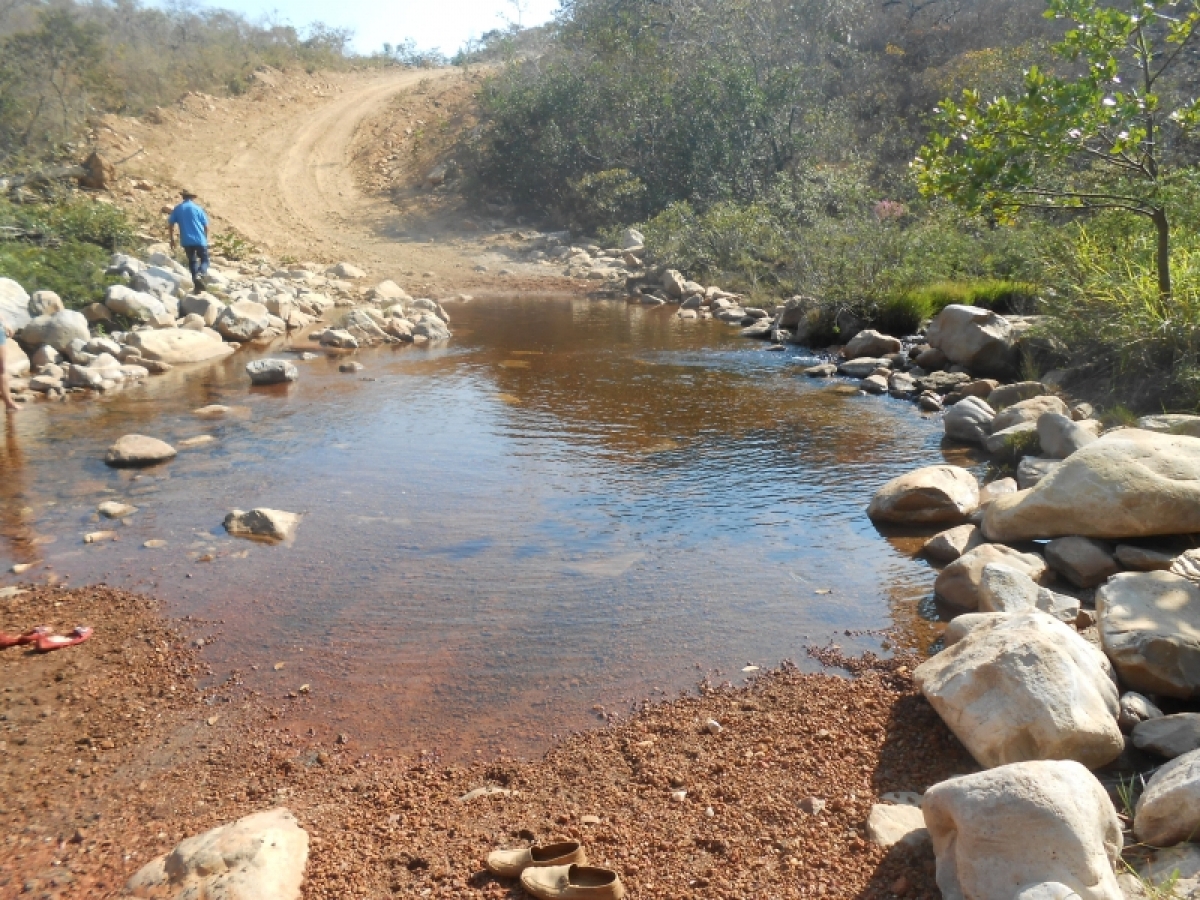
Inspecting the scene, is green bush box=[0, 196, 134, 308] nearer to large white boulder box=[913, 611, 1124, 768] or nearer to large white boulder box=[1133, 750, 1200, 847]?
large white boulder box=[913, 611, 1124, 768]

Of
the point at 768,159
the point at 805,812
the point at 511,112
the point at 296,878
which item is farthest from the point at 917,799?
the point at 511,112

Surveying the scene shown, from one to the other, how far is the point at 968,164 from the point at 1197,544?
3.88 metres

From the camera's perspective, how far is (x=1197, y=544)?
5.62 metres

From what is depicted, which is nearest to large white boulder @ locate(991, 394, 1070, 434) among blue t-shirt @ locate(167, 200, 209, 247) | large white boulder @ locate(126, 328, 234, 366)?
large white boulder @ locate(126, 328, 234, 366)

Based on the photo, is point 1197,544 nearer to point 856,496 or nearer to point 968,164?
point 856,496

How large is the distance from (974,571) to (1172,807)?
2475 mm

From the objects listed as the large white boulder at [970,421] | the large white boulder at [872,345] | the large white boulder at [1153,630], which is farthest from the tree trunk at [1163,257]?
the large white boulder at [1153,630]

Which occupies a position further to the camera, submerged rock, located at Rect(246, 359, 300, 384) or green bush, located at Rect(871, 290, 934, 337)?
green bush, located at Rect(871, 290, 934, 337)

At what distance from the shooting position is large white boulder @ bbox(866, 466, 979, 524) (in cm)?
693

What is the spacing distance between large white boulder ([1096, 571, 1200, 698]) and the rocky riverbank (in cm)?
1001

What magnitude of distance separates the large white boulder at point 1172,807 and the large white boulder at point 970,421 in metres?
5.89

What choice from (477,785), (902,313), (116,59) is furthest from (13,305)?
(116,59)

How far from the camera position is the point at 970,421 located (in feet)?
29.6

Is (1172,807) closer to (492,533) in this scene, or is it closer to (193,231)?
(492,533)
